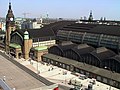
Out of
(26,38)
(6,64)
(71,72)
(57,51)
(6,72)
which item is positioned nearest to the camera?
(6,72)

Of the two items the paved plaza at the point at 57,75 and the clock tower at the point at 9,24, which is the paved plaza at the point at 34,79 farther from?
the clock tower at the point at 9,24

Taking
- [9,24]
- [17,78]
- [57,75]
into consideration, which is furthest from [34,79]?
[9,24]

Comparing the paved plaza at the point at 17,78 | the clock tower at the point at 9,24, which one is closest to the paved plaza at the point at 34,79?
the paved plaza at the point at 17,78

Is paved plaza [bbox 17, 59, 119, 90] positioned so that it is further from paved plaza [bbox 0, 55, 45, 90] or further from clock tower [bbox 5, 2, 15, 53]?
clock tower [bbox 5, 2, 15, 53]

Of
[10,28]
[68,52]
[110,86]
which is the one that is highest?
[10,28]

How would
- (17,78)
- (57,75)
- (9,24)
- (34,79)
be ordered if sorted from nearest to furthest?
(34,79)
(17,78)
(57,75)
(9,24)

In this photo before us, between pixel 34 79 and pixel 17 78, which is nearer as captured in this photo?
pixel 34 79

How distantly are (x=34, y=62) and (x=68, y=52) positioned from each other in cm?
1639

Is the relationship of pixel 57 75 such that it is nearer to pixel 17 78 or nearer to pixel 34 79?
pixel 17 78

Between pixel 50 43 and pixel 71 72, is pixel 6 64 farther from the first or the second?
pixel 50 43

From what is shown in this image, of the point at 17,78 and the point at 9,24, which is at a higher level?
the point at 9,24

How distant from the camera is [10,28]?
115625 millimetres

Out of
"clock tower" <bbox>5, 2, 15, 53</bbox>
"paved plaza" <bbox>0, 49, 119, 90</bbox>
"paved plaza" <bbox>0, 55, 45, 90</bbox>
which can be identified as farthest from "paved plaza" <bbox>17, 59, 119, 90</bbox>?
"clock tower" <bbox>5, 2, 15, 53</bbox>

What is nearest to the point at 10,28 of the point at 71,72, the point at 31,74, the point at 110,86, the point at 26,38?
the point at 26,38
